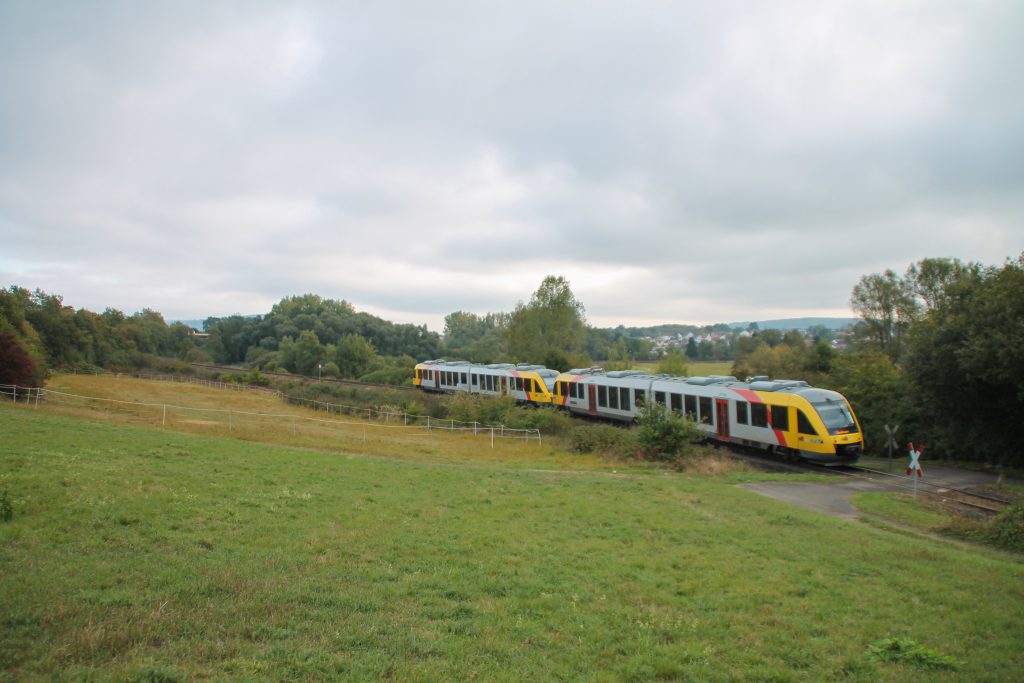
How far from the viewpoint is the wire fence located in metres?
28.4

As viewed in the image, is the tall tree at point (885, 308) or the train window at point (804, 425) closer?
the train window at point (804, 425)

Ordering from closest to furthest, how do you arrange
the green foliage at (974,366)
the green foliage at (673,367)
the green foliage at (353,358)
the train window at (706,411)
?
the green foliage at (974,366), the train window at (706,411), the green foliage at (673,367), the green foliage at (353,358)

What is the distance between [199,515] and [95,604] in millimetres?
3918

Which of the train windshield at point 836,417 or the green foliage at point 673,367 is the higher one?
the green foliage at point 673,367

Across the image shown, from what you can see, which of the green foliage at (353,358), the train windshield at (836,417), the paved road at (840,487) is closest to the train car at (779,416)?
the train windshield at (836,417)

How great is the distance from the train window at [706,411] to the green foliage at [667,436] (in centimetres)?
374

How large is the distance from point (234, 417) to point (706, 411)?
25227 millimetres

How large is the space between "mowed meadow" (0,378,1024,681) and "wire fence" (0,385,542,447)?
15531mm

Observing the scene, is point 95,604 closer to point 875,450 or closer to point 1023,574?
point 1023,574

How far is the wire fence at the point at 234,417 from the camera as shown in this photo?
28422 millimetres

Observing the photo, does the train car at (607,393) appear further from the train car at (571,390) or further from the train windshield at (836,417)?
the train windshield at (836,417)

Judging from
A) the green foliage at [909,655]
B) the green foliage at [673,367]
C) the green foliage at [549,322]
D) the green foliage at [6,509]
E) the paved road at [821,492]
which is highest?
the green foliage at [549,322]

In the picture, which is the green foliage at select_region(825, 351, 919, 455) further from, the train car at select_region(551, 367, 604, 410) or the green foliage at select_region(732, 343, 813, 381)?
the train car at select_region(551, 367, 604, 410)

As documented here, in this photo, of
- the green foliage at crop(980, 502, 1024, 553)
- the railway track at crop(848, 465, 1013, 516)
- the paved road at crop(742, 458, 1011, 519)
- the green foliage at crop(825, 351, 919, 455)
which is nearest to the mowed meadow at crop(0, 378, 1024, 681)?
the green foliage at crop(980, 502, 1024, 553)
